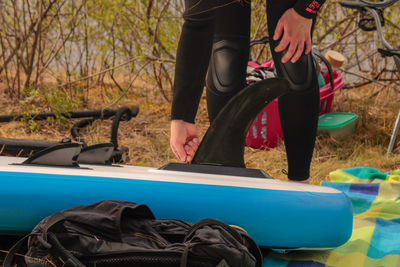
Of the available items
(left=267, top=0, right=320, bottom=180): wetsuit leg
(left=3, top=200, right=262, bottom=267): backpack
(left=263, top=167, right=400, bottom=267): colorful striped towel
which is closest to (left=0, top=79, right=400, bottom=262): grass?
(left=263, top=167, right=400, bottom=267): colorful striped towel

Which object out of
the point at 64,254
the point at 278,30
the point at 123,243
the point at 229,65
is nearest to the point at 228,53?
the point at 229,65

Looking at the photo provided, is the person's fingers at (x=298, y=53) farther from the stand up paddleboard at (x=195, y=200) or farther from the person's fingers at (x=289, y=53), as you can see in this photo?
the stand up paddleboard at (x=195, y=200)

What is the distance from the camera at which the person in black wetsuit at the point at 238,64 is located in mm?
1625

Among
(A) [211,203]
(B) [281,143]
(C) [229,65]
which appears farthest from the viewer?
(B) [281,143]

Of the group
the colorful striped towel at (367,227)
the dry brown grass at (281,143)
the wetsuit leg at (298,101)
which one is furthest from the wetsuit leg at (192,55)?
the dry brown grass at (281,143)

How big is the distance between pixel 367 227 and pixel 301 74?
22.5 inches

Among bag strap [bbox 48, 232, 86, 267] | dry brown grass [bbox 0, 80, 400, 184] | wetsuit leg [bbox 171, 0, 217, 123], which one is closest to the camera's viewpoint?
bag strap [bbox 48, 232, 86, 267]

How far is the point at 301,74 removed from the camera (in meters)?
1.65

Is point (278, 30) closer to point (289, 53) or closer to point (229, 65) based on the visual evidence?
point (289, 53)

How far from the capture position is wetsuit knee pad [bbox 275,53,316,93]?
1.65 meters

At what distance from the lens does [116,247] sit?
3.60ft

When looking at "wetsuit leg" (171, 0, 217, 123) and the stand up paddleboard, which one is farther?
"wetsuit leg" (171, 0, 217, 123)

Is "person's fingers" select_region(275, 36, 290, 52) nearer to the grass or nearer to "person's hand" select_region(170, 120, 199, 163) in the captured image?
"person's hand" select_region(170, 120, 199, 163)

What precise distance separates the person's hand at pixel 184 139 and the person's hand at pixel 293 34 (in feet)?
1.46
